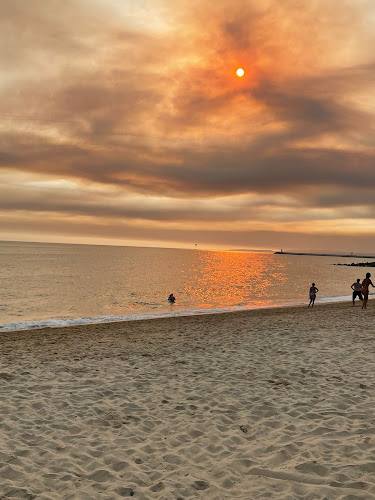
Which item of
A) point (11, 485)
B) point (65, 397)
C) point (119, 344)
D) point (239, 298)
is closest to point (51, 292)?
point (239, 298)

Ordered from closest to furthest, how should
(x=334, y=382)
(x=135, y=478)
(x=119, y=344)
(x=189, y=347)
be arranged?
1. (x=135, y=478)
2. (x=334, y=382)
3. (x=189, y=347)
4. (x=119, y=344)

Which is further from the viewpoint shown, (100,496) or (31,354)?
(31,354)

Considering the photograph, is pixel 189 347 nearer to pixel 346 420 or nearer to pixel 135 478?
pixel 346 420

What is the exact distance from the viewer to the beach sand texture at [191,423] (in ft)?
17.2

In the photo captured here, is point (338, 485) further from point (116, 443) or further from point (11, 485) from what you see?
point (11, 485)

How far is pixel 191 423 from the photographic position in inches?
288

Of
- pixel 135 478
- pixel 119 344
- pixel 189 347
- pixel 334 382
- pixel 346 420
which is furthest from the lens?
pixel 119 344

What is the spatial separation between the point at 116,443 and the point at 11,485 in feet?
5.95

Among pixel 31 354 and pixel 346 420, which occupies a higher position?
pixel 346 420

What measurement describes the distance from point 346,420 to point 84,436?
5064 mm

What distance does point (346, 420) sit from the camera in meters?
7.14

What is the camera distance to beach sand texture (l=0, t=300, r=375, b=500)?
5254 millimetres

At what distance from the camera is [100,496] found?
5.00 metres

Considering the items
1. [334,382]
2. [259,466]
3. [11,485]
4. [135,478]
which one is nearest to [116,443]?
[135,478]
